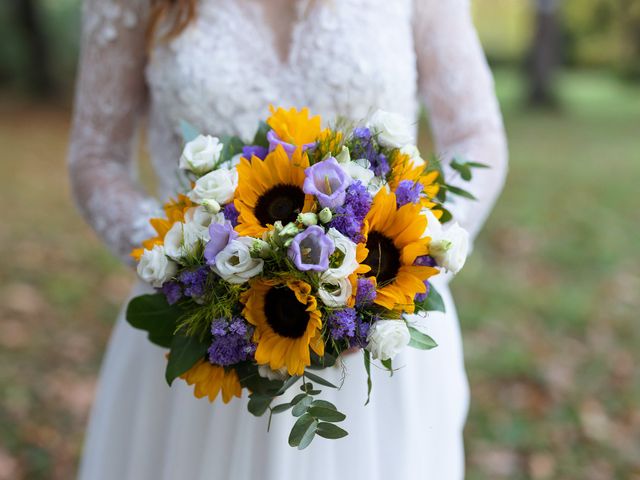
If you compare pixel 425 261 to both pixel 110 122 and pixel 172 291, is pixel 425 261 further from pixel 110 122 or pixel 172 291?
pixel 110 122

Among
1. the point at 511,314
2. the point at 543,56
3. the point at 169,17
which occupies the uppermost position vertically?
the point at 543,56

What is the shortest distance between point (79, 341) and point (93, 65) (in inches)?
129

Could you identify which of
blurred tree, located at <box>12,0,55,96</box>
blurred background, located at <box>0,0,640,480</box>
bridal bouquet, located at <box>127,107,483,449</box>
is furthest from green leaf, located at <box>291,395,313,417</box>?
blurred tree, located at <box>12,0,55,96</box>

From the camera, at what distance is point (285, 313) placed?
1312 millimetres

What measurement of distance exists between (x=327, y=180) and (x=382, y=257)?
0.59 feet

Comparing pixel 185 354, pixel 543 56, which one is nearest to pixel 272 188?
pixel 185 354

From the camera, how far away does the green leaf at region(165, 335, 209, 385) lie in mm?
1423

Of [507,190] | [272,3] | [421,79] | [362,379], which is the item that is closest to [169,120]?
[272,3]

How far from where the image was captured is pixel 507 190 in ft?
28.4

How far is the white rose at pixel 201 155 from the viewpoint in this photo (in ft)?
4.61

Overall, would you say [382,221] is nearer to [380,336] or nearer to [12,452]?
[380,336]

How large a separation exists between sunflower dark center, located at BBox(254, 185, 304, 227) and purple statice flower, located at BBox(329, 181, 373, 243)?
9cm

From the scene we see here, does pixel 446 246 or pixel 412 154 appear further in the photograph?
pixel 412 154

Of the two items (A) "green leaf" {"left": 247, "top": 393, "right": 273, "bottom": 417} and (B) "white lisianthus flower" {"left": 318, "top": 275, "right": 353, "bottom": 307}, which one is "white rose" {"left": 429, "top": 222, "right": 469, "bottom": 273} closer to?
(B) "white lisianthus flower" {"left": 318, "top": 275, "right": 353, "bottom": 307}
